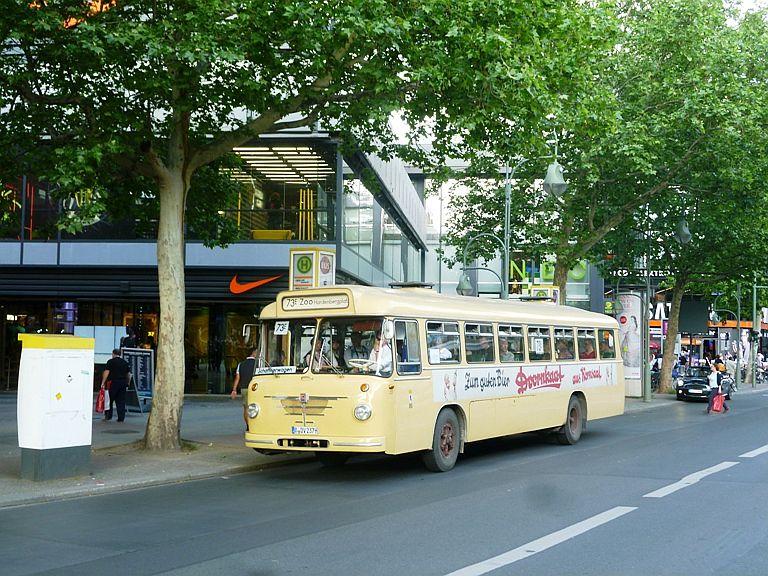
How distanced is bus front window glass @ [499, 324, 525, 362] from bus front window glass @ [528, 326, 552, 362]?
0.42 metres

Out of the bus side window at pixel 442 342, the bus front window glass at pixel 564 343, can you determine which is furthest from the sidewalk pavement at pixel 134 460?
the bus front window glass at pixel 564 343

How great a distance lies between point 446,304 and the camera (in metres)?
15.0

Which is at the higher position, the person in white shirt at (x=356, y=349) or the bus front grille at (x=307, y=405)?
the person in white shirt at (x=356, y=349)

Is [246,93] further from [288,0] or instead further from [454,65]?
[454,65]

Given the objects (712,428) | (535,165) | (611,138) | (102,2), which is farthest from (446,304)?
(535,165)

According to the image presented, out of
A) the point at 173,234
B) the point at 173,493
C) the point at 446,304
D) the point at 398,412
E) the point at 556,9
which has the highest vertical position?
the point at 556,9

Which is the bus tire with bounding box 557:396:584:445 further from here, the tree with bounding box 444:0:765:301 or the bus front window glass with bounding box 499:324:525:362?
the tree with bounding box 444:0:765:301

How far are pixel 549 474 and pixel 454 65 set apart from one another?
6.44m

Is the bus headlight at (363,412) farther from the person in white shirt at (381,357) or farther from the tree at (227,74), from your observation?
the tree at (227,74)

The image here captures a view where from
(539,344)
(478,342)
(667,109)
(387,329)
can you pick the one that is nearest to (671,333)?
(667,109)

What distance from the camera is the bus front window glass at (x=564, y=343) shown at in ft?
61.9

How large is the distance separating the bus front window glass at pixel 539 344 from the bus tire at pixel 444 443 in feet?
10.7

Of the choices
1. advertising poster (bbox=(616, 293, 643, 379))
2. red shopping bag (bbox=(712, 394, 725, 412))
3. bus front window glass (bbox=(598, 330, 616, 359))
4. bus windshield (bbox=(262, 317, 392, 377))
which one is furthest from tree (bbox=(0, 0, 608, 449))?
advertising poster (bbox=(616, 293, 643, 379))

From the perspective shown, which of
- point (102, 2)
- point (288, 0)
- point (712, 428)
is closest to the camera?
point (288, 0)
